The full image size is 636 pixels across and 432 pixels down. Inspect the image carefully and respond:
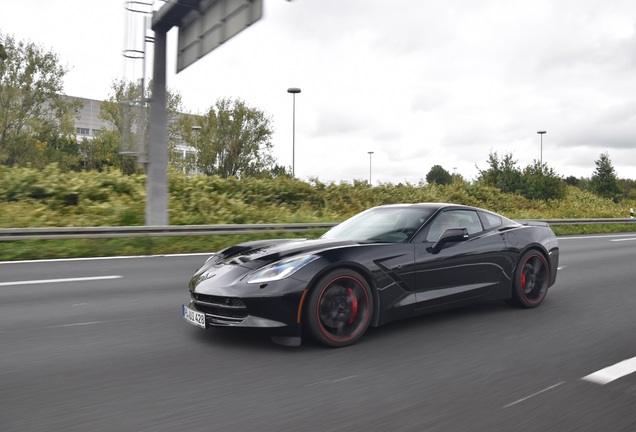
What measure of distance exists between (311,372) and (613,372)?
221cm

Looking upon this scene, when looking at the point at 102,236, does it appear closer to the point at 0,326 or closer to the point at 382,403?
the point at 0,326

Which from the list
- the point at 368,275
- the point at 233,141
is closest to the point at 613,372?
the point at 368,275

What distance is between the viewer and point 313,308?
454 cm

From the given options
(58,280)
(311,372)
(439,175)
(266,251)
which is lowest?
(311,372)

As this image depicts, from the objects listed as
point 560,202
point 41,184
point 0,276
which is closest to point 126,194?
point 41,184

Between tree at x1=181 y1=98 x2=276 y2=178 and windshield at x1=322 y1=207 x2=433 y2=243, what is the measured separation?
27.2m

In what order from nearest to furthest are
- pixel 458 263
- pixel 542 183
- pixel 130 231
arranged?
pixel 458 263 → pixel 130 231 → pixel 542 183

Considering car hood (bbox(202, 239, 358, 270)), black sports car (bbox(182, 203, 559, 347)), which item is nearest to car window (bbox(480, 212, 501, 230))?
black sports car (bbox(182, 203, 559, 347))

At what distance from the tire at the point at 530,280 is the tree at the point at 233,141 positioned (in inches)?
1063

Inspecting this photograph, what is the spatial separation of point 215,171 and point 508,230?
93.5 ft

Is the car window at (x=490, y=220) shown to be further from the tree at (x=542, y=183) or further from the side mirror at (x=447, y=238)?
the tree at (x=542, y=183)

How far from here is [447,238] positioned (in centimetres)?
551

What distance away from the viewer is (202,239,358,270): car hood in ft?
15.9

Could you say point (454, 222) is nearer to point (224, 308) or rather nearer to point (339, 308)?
point (339, 308)
